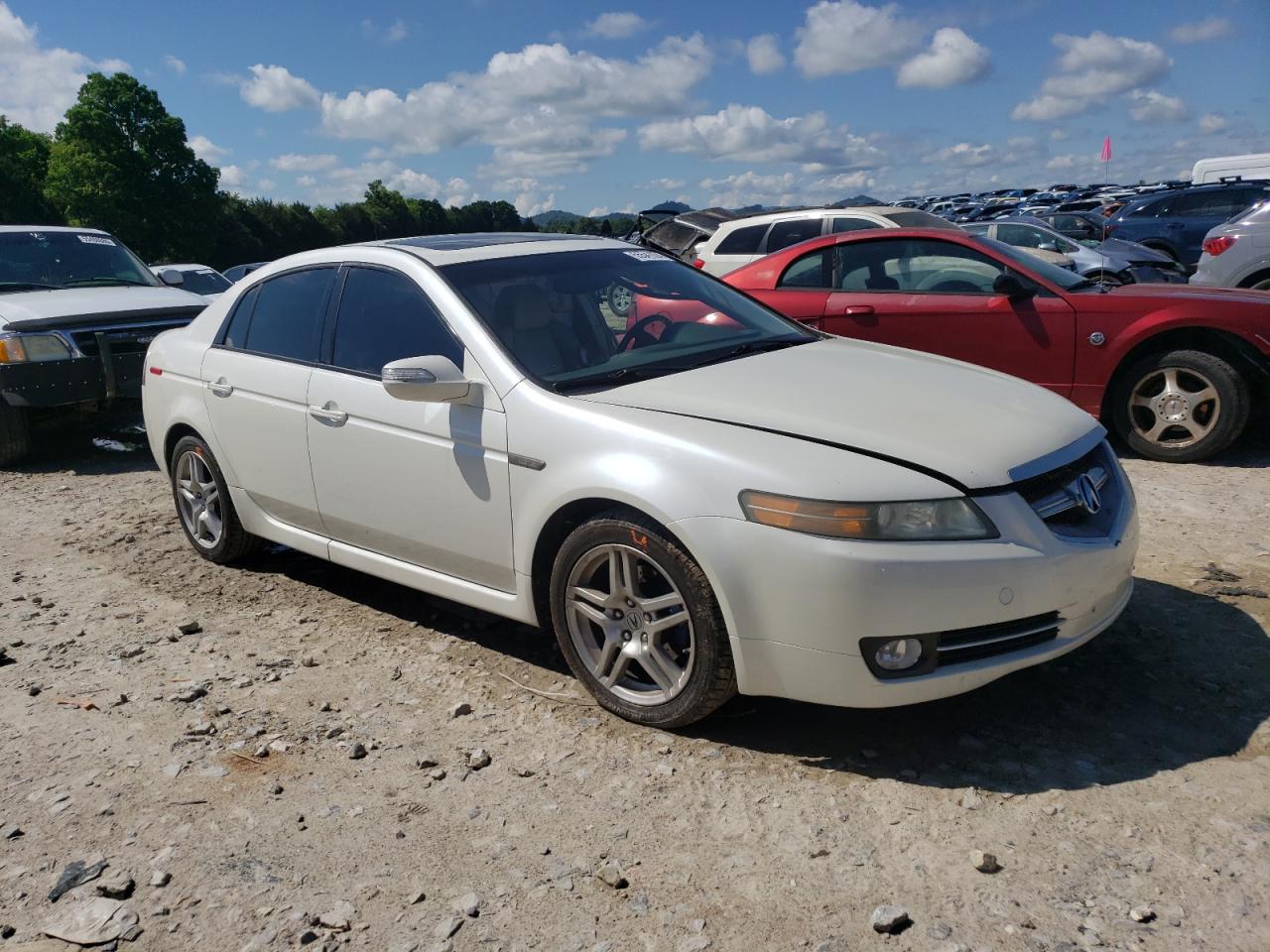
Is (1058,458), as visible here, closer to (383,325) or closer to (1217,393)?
(383,325)

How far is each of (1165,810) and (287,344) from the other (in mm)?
3850

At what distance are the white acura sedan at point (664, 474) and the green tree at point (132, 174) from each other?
49875mm

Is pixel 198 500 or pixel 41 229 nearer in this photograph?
pixel 198 500

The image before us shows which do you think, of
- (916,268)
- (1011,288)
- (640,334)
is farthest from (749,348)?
(916,268)

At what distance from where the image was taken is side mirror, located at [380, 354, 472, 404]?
3664 millimetres

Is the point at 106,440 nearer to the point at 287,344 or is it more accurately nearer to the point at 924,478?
the point at 287,344

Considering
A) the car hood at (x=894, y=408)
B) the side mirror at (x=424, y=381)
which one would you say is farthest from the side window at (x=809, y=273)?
the side mirror at (x=424, y=381)

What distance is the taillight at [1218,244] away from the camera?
998 cm

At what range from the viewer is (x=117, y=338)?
8102mm

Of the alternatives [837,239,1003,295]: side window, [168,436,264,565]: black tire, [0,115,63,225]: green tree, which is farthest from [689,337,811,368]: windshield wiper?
[0,115,63,225]: green tree

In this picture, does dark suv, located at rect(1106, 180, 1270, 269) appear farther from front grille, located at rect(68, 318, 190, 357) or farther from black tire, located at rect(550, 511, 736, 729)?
black tire, located at rect(550, 511, 736, 729)

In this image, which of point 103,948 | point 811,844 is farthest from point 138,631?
point 811,844

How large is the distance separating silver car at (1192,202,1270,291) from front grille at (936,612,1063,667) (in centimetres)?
802

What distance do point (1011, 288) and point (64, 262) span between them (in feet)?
25.6
